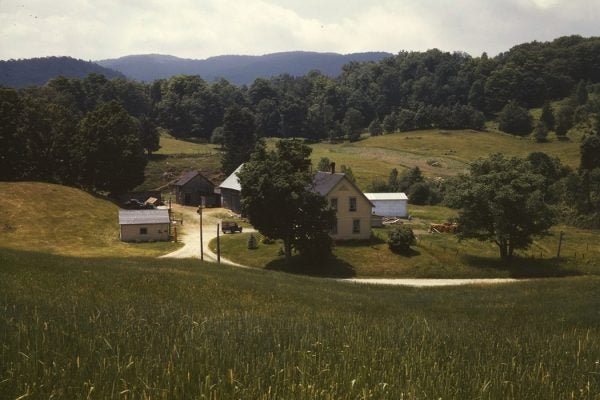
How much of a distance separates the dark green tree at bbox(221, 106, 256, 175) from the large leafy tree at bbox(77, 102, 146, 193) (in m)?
28.4

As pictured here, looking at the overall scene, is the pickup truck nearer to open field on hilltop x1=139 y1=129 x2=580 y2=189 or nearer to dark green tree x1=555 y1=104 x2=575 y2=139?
open field on hilltop x1=139 y1=129 x2=580 y2=189

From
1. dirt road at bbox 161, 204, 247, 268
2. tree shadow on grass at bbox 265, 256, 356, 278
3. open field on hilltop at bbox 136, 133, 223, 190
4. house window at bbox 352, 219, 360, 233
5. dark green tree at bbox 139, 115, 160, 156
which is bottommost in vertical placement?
tree shadow on grass at bbox 265, 256, 356, 278

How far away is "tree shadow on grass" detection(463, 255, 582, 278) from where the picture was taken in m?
52.6

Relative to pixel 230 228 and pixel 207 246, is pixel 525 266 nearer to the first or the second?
pixel 207 246

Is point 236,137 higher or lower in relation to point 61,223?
higher

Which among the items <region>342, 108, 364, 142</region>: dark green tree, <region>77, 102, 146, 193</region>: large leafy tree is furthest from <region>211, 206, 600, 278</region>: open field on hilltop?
<region>342, 108, 364, 142</region>: dark green tree

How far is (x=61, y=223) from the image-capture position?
6944cm

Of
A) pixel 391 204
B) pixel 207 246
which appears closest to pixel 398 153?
pixel 391 204

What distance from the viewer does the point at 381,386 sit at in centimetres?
665

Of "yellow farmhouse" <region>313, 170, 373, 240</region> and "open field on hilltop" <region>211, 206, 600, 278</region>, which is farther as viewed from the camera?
"yellow farmhouse" <region>313, 170, 373, 240</region>

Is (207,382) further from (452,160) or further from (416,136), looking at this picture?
(416,136)

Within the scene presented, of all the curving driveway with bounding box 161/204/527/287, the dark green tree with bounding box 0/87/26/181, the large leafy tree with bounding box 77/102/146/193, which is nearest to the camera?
the curving driveway with bounding box 161/204/527/287

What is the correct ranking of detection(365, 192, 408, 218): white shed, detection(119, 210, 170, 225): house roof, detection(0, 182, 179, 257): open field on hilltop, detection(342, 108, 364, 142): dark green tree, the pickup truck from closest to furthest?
detection(0, 182, 179, 257): open field on hilltop < detection(119, 210, 170, 225): house roof < the pickup truck < detection(365, 192, 408, 218): white shed < detection(342, 108, 364, 142): dark green tree

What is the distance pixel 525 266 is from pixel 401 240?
45.0 feet
